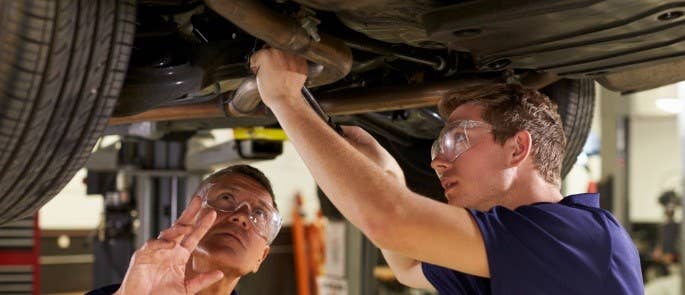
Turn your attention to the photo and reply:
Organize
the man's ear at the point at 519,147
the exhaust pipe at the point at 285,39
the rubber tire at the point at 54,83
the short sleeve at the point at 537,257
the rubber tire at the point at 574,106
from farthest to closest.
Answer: the rubber tire at the point at 574,106
the man's ear at the point at 519,147
the short sleeve at the point at 537,257
the exhaust pipe at the point at 285,39
the rubber tire at the point at 54,83

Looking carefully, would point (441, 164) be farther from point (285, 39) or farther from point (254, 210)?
point (254, 210)

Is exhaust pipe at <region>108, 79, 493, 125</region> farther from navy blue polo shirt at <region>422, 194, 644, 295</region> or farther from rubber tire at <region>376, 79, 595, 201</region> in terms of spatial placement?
navy blue polo shirt at <region>422, 194, 644, 295</region>

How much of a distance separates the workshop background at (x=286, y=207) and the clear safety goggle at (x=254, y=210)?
874 mm

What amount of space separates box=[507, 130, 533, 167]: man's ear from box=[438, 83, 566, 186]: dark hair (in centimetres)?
1

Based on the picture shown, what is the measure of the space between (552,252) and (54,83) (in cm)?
82

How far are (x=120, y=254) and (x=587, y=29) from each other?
9.16ft

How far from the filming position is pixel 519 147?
157 centimetres

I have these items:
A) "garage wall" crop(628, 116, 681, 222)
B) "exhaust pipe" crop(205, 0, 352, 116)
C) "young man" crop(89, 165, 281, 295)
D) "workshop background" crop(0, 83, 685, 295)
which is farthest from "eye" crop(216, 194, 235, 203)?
"garage wall" crop(628, 116, 681, 222)

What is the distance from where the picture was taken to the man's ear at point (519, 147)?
1568mm

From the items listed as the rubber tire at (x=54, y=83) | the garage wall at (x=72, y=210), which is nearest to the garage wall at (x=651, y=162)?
the garage wall at (x=72, y=210)

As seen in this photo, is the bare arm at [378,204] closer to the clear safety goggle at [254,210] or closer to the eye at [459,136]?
the eye at [459,136]

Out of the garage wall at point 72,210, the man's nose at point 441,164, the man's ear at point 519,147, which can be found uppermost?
the man's ear at point 519,147

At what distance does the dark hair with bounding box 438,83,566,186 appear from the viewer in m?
1.59

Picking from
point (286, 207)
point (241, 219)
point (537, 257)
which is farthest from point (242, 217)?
point (286, 207)
